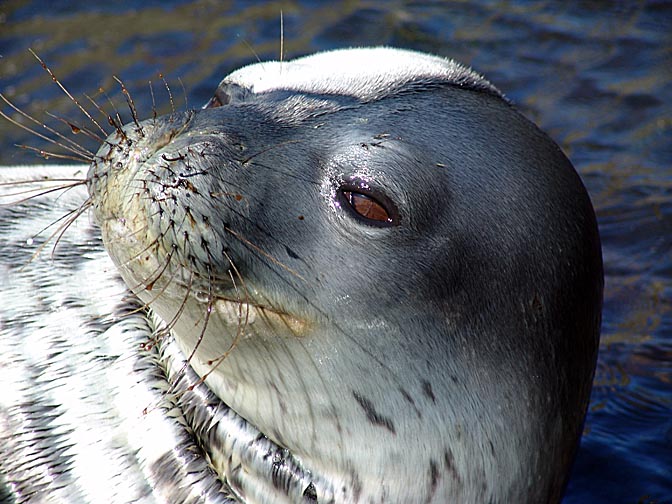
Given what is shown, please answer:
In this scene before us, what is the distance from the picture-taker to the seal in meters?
2.97

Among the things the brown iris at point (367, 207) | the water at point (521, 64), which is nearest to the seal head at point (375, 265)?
the brown iris at point (367, 207)

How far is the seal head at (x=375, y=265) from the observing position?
2.97 metres

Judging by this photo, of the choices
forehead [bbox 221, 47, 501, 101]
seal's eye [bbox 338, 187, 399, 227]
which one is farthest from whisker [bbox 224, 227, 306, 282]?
forehead [bbox 221, 47, 501, 101]

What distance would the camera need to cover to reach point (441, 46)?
24.7 ft

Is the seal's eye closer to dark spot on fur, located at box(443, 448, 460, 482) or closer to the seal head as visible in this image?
the seal head

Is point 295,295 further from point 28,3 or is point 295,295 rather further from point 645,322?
point 28,3

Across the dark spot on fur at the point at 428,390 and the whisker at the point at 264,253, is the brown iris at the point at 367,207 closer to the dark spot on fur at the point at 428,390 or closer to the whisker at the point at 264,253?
the whisker at the point at 264,253

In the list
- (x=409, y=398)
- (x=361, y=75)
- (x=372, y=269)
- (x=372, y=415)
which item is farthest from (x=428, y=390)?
(x=361, y=75)

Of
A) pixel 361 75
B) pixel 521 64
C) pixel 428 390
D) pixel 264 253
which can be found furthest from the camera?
pixel 521 64

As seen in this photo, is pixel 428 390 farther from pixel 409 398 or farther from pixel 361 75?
pixel 361 75

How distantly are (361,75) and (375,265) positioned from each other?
0.64m

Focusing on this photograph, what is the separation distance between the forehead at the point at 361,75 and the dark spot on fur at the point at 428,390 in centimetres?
84

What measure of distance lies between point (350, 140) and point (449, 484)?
1046 mm

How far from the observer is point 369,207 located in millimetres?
2973
